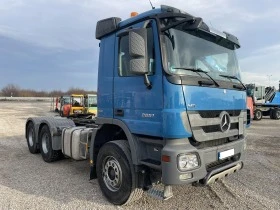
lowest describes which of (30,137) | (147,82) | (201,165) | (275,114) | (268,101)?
(30,137)

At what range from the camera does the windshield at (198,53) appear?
3878 mm

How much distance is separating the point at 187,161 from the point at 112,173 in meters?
1.57

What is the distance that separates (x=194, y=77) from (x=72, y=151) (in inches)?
135

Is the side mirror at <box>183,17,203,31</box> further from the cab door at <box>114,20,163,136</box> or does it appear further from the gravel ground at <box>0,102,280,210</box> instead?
the gravel ground at <box>0,102,280,210</box>

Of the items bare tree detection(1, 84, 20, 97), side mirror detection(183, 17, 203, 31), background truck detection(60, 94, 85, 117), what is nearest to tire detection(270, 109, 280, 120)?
background truck detection(60, 94, 85, 117)

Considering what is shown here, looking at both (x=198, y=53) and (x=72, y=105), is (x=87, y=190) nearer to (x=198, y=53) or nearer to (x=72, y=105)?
(x=198, y=53)

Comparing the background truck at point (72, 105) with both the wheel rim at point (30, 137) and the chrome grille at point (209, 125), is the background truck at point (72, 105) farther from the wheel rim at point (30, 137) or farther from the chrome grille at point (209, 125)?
the chrome grille at point (209, 125)

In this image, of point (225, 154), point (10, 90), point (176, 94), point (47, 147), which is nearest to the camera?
point (176, 94)

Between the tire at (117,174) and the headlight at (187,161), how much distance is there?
0.92 meters

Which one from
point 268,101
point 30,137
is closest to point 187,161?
point 30,137

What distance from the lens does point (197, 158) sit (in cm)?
382

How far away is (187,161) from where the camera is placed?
3.74 m

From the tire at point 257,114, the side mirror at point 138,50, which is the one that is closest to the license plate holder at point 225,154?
the side mirror at point 138,50

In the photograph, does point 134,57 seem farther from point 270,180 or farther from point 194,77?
point 270,180
